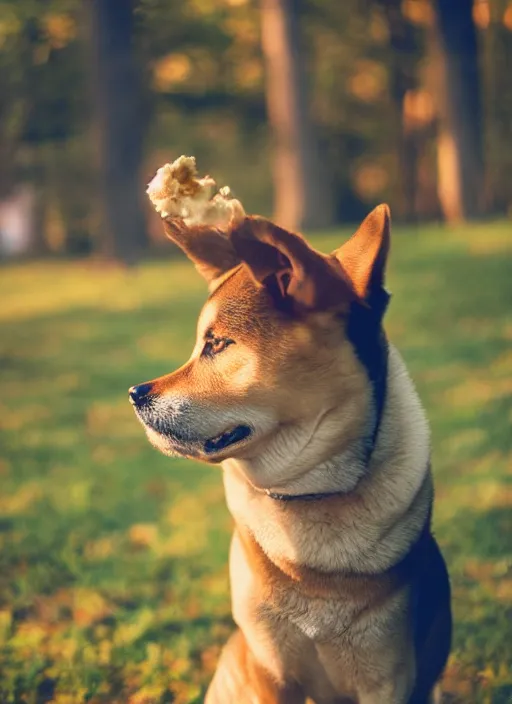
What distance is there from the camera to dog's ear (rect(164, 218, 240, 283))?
2.60 meters

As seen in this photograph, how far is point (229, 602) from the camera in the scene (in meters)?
4.24

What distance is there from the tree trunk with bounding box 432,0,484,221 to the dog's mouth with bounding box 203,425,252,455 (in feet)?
39.5

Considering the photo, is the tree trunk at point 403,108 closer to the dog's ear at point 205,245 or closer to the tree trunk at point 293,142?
the tree trunk at point 293,142

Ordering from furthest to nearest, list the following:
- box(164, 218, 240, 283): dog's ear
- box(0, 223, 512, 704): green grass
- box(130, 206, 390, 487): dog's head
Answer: box(0, 223, 512, 704): green grass → box(164, 218, 240, 283): dog's ear → box(130, 206, 390, 487): dog's head

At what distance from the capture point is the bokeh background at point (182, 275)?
4086 mm

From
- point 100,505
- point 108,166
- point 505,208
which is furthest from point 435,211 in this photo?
point 100,505

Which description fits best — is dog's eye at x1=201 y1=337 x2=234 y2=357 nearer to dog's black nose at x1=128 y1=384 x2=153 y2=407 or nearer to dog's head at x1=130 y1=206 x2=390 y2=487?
dog's head at x1=130 y1=206 x2=390 y2=487

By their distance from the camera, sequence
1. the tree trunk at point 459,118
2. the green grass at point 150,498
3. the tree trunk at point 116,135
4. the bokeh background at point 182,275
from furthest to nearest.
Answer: the tree trunk at point 459,118 < the tree trunk at point 116,135 < the bokeh background at point 182,275 < the green grass at point 150,498

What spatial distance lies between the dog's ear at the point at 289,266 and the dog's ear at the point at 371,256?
49 millimetres

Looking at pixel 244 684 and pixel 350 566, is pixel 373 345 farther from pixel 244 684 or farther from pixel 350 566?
pixel 244 684

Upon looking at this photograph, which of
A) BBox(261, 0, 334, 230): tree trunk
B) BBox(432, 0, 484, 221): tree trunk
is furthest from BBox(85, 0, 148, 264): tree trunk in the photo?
BBox(432, 0, 484, 221): tree trunk

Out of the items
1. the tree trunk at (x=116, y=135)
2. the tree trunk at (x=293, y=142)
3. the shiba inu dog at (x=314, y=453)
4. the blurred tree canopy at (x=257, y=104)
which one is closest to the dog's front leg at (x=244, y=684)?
the shiba inu dog at (x=314, y=453)

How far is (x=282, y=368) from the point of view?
2.37 meters

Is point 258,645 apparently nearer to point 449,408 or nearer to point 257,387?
point 257,387
